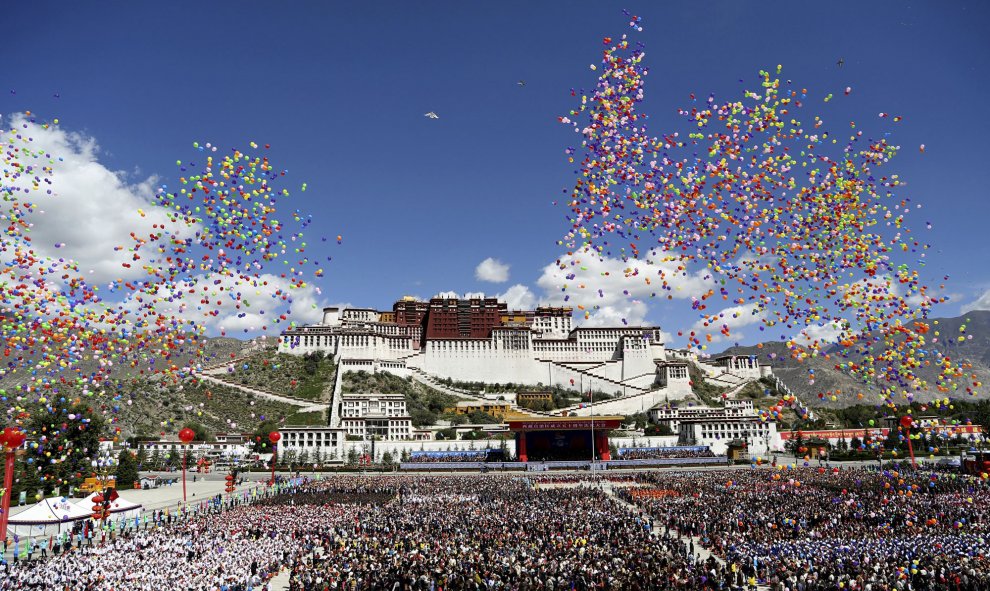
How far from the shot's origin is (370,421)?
83000mm

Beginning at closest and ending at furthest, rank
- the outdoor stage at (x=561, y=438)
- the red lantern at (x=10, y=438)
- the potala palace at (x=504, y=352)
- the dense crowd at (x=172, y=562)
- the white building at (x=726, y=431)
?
the dense crowd at (x=172, y=562), the red lantern at (x=10, y=438), the outdoor stage at (x=561, y=438), the white building at (x=726, y=431), the potala palace at (x=504, y=352)

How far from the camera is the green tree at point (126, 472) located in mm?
52109

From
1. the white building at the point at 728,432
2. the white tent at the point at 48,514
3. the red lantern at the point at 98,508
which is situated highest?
the red lantern at the point at 98,508

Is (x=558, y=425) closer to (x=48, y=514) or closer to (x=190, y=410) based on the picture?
(x=48, y=514)

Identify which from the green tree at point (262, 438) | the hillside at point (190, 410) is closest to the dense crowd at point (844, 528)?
the green tree at point (262, 438)

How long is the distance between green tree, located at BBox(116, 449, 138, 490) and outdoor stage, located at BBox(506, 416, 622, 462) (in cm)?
3737

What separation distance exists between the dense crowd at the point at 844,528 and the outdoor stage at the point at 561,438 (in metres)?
29.7

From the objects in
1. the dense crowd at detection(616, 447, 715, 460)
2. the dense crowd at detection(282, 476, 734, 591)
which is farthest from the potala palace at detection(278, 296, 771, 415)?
the dense crowd at detection(282, 476, 734, 591)

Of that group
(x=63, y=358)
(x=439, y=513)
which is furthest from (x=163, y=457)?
(x=63, y=358)

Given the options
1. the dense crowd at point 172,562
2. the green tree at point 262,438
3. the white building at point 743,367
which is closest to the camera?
the dense crowd at point 172,562

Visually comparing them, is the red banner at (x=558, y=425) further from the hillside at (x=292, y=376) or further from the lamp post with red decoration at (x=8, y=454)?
the lamp post with red decoration at (x=8, y=454)

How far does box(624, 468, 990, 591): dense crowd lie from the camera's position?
15.6m

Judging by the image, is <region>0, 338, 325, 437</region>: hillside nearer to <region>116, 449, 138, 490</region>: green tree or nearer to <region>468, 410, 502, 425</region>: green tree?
<region>468, 410, 502, 425</region>: green tree

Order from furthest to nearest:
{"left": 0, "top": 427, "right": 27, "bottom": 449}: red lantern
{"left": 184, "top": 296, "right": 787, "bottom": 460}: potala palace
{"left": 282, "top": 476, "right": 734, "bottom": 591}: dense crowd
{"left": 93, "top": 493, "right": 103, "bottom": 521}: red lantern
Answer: {"left": 184, "top": 296, "right": 787, "bottom": 460}: potala palace
{"left": 93, "top": 493, "right": 103, "bottom": 521}: red lantern
{"left": 0, "top": 427, "right": 27, "bottom": 449}: red lantern
{"left": 282, "top": 476, "right": 734, "bottom": 591}: dense crowd
